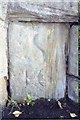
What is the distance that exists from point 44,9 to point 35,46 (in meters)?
0.33

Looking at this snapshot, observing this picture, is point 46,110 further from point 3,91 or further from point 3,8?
point 3,8

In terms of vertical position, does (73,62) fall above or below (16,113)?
above

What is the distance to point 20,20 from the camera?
2.83 metres

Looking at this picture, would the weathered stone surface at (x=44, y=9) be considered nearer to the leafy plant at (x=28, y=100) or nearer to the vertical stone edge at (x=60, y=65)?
the vertical stone edge at (x=60, y=65)

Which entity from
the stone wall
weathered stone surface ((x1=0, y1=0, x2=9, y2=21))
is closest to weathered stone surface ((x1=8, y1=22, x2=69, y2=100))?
the stone wall

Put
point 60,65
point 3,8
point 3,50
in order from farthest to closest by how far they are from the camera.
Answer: point 60,65
point 3,50
point 3,8

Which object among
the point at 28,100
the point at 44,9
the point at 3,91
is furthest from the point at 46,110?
the point at 44,9

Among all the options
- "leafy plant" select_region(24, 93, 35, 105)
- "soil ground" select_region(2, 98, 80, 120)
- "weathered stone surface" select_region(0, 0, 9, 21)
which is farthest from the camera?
"leafy plant" select_region(24, 93, 35, 105)

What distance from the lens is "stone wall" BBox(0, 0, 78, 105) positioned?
109 inches

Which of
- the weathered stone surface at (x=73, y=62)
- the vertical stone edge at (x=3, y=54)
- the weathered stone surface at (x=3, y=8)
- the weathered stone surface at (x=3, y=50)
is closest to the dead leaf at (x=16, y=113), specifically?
the vertical stone edge at (x=3, y=54)

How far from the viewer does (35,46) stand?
114 inches

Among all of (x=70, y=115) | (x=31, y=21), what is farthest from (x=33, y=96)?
(x=31, y=21)

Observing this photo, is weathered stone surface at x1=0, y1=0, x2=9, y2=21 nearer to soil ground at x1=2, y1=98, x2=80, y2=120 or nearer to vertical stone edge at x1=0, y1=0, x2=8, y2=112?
vertical stone edge at x1=0, y1=0, x2=8, y2=112

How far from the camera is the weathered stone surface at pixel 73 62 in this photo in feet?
9.43
